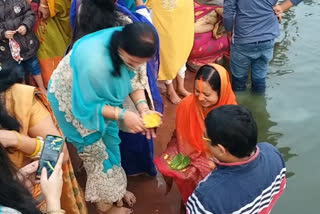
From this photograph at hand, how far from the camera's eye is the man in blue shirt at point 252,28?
354cm

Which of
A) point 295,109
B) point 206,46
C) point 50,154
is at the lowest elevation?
point 295,109

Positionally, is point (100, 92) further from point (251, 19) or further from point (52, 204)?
point (251, 19)

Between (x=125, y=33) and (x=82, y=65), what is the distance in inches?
11.1

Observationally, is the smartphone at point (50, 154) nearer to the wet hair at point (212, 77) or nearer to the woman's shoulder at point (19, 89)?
the woman's shoulder at point (19, 89)

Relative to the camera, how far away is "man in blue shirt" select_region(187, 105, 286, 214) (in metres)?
1.63

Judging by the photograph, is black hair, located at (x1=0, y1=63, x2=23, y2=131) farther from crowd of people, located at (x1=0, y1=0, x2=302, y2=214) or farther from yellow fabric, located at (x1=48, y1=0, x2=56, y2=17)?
yellow fabric, located at (x1=48, y1=0, x2=56, y2=17)

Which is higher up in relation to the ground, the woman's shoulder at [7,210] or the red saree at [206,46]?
the woman's shoulder at [7,210]

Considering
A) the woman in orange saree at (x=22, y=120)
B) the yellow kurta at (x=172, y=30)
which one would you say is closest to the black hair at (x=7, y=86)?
the woman in orange saree at (x=22, y=120)

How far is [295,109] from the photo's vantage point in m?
4.16

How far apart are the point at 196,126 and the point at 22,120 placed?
1.15 metres

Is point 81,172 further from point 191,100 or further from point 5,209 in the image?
point 5,209

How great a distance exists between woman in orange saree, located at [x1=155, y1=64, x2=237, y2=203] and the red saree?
197 cm

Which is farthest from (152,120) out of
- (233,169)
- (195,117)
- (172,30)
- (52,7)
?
(52,7)

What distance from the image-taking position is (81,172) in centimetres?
313
